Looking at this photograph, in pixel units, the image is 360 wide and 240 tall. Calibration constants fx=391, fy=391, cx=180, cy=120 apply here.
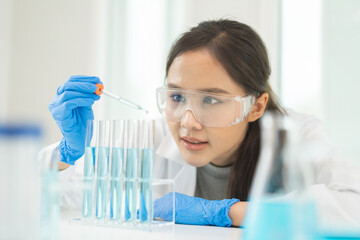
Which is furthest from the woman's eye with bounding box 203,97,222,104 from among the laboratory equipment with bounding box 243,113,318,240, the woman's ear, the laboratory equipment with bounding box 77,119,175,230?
the laboratory equipment with bounding box 243,113,318,240

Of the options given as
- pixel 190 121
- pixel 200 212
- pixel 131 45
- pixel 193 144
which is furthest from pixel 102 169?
pixel 131 45

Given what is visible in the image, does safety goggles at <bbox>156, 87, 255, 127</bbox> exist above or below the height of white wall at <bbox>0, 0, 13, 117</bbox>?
below

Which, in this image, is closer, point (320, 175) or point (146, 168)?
point (146, 168)

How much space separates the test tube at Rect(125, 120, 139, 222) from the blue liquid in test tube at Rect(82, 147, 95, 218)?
11 centimetres

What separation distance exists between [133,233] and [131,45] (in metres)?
2.95

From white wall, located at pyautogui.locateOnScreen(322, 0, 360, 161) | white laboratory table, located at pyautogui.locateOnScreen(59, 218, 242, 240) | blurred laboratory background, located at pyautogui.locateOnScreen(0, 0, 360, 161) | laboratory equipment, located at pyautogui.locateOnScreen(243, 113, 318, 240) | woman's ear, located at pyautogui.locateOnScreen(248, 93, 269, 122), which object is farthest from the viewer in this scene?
blurred laboratory background, located at pyautogui.locateOnScreen(0, 0, 360, 161)

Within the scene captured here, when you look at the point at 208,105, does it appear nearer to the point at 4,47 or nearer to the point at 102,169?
the point at 102,169

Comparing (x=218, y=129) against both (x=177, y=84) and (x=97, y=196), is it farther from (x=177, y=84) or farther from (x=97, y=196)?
(x=97, y=196)

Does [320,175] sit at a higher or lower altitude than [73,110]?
lower

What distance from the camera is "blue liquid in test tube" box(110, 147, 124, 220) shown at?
1.02 meters

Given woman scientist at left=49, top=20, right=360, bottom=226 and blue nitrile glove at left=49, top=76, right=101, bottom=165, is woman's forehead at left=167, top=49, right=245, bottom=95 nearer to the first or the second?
woman scientist at left=49, top=20, right=360, bottom=226

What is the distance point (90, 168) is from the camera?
1.07 metres

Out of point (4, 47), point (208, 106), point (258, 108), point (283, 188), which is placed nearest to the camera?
point (283, 188)

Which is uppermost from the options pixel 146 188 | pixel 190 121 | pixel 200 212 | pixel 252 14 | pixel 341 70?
pixel 252 14
